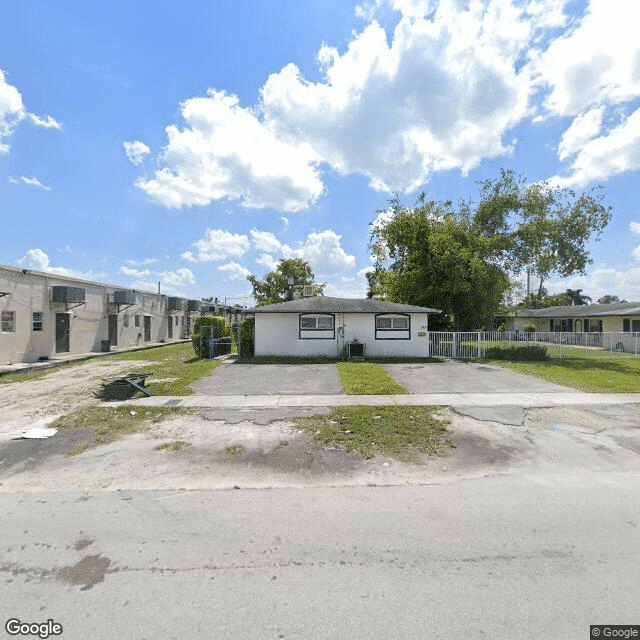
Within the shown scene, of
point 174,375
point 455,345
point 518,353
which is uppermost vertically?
point 455,345

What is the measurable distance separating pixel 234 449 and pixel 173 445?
1142mm

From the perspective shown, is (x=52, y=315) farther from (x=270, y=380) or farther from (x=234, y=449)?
(x=234, y=449)

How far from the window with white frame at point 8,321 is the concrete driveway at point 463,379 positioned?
56.1 ft

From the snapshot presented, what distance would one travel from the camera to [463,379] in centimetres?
1188

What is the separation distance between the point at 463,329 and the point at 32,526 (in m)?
23.4

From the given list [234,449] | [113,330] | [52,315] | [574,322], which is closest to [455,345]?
[234,449]

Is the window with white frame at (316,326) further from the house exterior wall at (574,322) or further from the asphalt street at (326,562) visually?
the house exterior wall at (574,322)

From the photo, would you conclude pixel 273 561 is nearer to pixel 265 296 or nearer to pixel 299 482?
pixel 299 482

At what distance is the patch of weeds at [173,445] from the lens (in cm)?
565

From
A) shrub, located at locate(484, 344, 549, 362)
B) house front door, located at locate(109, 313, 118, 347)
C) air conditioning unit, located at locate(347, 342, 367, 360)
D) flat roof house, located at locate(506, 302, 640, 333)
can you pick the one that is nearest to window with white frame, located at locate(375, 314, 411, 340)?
air conditioning unit, located at locate(347, 342, 367, 360)

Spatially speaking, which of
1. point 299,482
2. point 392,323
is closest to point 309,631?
point 299,482

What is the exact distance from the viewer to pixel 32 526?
3.52 m

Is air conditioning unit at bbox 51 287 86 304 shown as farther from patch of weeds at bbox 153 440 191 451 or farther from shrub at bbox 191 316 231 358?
patch of weeds at bbox 153 440 191 451

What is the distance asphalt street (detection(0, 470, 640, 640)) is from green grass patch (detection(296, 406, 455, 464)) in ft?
4.15
